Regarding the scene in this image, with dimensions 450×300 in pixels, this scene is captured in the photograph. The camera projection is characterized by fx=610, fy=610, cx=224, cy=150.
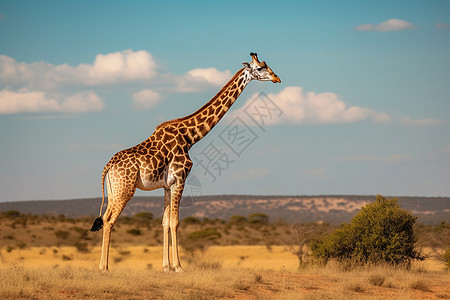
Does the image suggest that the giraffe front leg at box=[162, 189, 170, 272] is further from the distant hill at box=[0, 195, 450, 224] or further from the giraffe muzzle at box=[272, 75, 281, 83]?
the distant hill at box=[0, 195, 450, 224]

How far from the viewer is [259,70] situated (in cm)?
1738

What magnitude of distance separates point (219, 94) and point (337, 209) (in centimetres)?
8114

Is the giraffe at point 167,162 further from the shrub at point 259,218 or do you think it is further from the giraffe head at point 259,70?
the shrub at point 259,218

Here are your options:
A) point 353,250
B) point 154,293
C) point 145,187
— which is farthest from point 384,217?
point 154,293

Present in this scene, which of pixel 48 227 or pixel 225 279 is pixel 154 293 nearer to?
pixel 225 279

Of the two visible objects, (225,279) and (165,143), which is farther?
(165,143)

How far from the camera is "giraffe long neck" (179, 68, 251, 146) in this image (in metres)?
17.3

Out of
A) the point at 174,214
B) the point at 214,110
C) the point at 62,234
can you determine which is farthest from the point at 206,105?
the point at 62,234

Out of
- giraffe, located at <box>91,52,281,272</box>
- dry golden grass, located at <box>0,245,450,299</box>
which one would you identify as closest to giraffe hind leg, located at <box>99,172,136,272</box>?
giraffe, located at <box>91,52,281,272</box>

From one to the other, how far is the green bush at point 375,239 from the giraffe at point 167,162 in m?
5.97

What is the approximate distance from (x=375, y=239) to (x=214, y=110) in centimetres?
681

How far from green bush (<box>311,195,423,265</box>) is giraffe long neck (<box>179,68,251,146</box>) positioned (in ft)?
19.4

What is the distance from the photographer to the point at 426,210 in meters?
87.9

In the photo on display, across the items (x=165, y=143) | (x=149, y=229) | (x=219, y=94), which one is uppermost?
(x=219, y=94)
